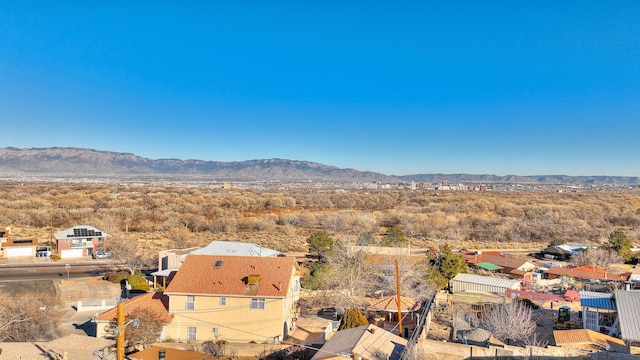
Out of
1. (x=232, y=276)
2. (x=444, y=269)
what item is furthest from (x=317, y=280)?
(x=444, y=269)

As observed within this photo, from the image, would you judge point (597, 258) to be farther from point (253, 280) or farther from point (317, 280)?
point (253, 280)

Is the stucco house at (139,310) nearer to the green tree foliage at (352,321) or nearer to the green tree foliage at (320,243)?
the green tree foliage at (352,321)

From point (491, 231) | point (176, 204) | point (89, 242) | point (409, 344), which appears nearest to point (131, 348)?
point (409, 344)

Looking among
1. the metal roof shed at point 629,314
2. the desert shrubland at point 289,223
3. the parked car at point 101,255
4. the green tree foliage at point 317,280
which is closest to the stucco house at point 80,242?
the parked car at point 101,255

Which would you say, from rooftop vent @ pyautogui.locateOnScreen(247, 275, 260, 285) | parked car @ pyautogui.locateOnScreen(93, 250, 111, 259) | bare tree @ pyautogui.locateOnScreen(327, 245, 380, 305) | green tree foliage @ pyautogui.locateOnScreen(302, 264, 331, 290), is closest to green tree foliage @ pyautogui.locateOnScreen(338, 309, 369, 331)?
rooftop vent @ pyautogui.locateOnScreen(247, 275, 260, 285)

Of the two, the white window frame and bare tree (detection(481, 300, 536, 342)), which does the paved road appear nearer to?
the white window frame
